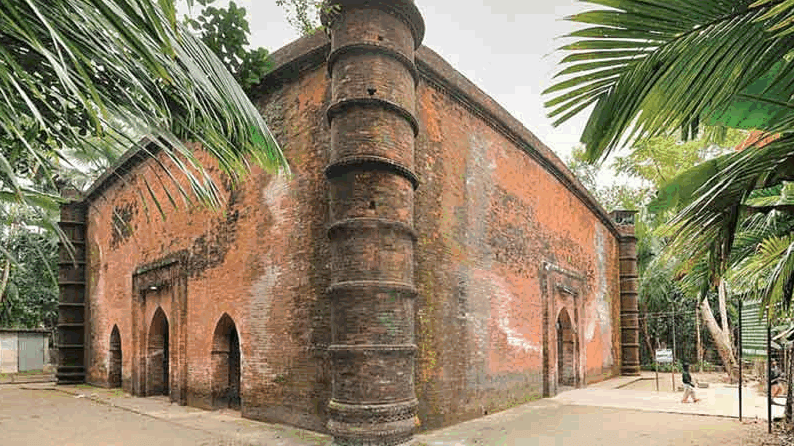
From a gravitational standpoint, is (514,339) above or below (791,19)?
below

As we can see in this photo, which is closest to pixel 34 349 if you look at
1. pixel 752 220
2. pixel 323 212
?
pixel 323 212

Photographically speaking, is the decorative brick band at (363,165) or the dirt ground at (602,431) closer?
the decorative brick band at (363,165)

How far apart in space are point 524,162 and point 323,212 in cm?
590

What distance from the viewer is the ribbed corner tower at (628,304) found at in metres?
19.3

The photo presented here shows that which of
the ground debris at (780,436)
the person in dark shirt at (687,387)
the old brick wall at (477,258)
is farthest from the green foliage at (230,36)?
the person in dark shirt at (687,387)

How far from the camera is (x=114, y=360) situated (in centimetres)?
1559

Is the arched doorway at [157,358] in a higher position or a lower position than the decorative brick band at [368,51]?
lower

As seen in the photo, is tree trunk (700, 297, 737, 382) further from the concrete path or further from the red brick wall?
the concrete path

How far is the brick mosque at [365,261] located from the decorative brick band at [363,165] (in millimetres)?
30

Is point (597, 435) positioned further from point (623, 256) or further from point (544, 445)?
point (623, 256)

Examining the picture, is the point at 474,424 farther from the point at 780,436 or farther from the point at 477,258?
the point at 780,436

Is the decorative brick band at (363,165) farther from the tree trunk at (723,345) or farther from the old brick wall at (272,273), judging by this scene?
the tree trunk at (723,345)

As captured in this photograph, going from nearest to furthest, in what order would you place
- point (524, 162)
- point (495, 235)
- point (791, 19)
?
point (791, 19), point (495, 235), point (524, 162)

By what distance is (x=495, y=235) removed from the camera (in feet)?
36.5
